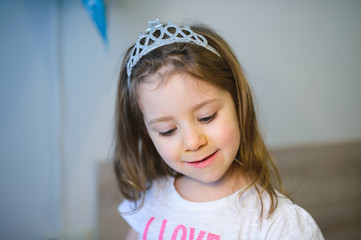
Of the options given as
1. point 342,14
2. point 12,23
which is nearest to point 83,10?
point 12,23

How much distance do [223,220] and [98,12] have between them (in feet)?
2.38

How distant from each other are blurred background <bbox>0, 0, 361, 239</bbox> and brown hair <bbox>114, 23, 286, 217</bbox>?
0.27m

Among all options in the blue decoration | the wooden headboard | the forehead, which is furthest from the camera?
the wooden headboard

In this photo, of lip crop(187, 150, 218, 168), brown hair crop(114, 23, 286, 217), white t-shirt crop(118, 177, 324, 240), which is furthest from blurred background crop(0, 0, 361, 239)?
lip crop(187, 150, 218, 168)

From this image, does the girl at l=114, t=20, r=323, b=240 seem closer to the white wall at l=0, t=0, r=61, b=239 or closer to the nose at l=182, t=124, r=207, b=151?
the nose at l=182, t=124, r=207, b=151

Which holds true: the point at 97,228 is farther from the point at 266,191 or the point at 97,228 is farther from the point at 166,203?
the point at 266,191

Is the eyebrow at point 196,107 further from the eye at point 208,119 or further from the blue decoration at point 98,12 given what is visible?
the blue decoration at point 98,12

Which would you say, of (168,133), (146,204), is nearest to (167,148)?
(168,133)

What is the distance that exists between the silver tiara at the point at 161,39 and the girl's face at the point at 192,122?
0.08 metres

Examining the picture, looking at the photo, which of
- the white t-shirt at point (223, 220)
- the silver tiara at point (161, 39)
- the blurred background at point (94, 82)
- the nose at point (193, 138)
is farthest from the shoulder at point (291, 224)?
the blurred background at point (94, 82)

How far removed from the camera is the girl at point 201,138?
24.4 inches

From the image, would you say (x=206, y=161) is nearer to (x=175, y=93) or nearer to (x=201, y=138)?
(x=201, y=138)

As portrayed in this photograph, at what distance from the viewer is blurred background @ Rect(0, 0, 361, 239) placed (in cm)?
101

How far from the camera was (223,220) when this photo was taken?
2.22 ft
